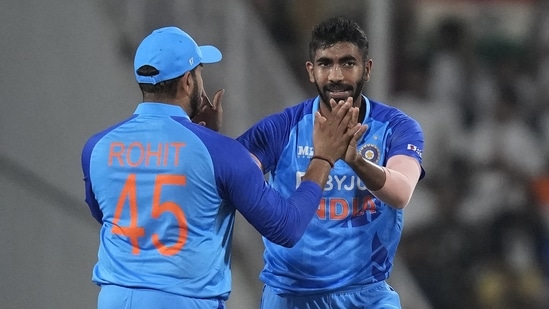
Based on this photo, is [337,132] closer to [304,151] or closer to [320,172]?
[320,172]

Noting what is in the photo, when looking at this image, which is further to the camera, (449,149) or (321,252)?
(449,149)

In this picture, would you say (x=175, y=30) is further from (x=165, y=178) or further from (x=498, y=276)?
(x=498, y=276)

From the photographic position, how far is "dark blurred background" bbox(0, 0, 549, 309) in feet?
19.6

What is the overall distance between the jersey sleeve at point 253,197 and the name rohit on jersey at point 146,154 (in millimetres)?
109

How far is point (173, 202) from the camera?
108 inches

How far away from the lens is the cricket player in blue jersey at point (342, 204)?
331 cm

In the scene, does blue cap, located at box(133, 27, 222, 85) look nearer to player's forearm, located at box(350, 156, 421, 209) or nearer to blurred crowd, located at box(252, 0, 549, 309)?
player's forearm, located at box(350, 156, 421, 209)

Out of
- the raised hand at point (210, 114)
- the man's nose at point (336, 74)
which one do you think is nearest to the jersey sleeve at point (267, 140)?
the raised hand at point (210, 114)

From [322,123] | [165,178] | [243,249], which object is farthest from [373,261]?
[243,249]

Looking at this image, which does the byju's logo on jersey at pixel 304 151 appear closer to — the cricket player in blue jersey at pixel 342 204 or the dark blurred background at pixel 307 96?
the cricket player in blue jersey at pixel 342 204

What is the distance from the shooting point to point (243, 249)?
19.4 feet

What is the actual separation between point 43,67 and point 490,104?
2.90 metres

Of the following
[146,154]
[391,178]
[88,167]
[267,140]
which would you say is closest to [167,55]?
[146,154]

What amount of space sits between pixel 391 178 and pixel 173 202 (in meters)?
0.75
